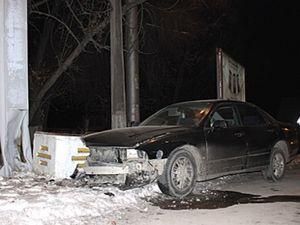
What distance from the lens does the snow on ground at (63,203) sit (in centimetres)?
741

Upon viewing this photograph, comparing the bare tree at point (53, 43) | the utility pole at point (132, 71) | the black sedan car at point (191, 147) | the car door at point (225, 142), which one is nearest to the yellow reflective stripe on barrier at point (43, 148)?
the black sedan car at point (191, 147)

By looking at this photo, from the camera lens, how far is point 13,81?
11234 millimetres

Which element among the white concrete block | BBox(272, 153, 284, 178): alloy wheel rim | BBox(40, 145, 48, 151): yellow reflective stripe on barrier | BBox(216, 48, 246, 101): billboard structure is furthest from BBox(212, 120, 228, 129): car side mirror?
BBox(216, 48, 246, 101): billboard structure

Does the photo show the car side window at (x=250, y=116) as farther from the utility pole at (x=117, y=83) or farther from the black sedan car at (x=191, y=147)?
the utility pole at (x=117, y=83)

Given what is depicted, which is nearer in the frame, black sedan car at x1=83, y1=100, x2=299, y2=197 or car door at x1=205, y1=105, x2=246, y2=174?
black sedan car at x1=83, y1=100, x2=299, y2=197

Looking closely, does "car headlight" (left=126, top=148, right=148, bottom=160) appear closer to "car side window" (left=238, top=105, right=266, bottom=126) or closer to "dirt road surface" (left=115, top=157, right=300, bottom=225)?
"dirt road surface" (left=115, top=157, right=300, bottom=225)

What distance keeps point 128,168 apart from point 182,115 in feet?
6.33

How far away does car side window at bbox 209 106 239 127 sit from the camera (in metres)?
10.3

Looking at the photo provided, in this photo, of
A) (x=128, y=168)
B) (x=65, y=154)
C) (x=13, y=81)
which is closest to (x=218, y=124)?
(x=128, y=168)

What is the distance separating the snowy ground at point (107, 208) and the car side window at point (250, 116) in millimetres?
1476

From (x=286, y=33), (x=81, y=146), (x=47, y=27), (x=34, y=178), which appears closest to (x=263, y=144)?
(x=81, y=146)

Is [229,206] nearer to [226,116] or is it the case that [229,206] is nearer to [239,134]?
[239,134]

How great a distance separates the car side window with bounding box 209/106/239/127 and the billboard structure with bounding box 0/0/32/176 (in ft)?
13.4

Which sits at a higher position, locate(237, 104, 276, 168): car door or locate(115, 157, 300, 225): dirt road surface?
locate(237, 104, 276, 168): car door
